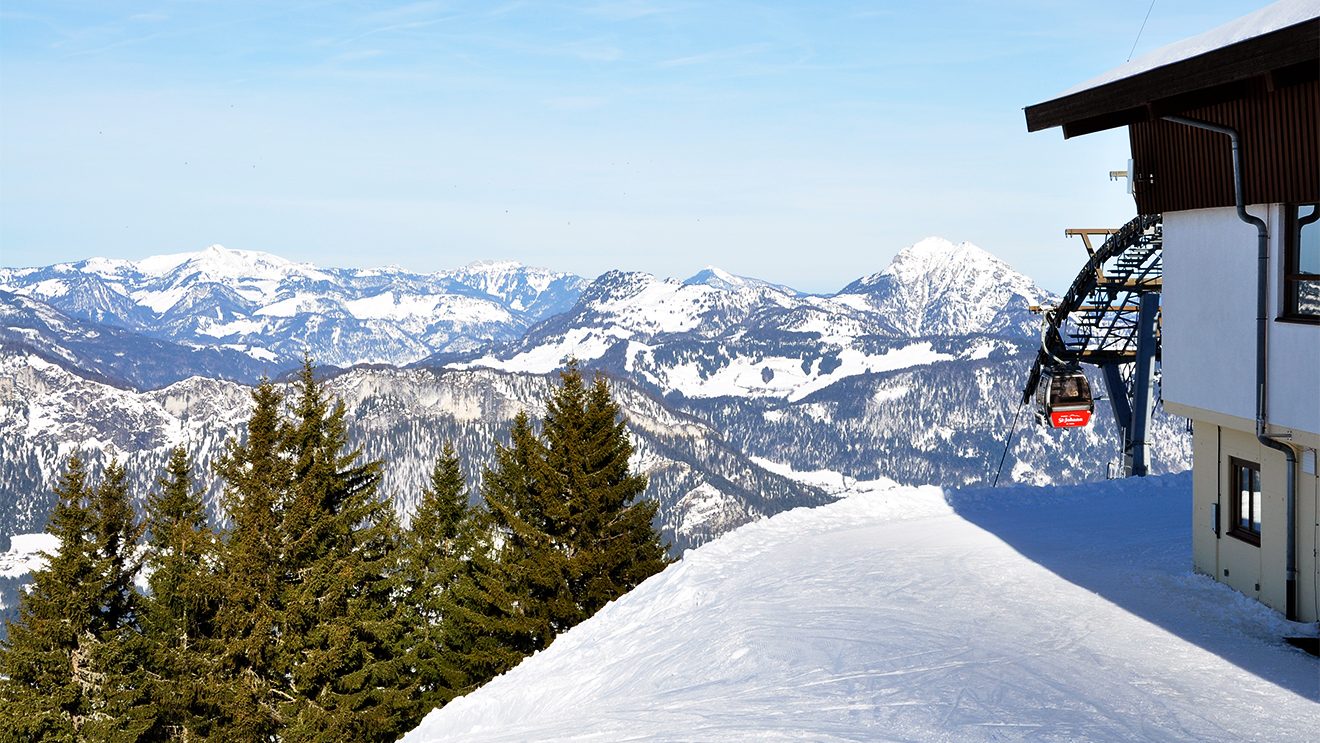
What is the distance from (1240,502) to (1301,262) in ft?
13.0

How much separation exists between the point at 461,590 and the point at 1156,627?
2196cm

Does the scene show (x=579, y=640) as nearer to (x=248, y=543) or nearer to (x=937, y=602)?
(x=937, y=602)

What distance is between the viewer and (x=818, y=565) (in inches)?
859

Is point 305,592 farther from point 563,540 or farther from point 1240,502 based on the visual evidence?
point 1240,502

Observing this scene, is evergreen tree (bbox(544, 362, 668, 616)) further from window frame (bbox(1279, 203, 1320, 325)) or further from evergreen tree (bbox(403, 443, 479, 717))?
window frame (bbox(1279, 203, 1320, 325))

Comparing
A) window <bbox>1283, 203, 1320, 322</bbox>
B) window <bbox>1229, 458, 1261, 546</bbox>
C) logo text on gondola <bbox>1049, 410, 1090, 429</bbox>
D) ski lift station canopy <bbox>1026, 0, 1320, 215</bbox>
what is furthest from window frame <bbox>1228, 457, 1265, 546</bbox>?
logo text on gondola <bbox>1049, 410, 1090, 429</bbox>

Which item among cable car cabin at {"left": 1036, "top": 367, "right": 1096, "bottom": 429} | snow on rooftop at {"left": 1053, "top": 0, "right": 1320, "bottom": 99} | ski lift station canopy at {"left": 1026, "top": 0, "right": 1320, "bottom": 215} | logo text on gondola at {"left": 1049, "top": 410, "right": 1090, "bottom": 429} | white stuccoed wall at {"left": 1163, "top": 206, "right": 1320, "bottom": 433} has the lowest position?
logo text on gondola at {"left": 1049, "top": 410, "right": 1090, "bottom": 429}

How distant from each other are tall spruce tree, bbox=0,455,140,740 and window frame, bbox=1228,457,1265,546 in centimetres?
2690

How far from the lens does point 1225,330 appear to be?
54.2 feet

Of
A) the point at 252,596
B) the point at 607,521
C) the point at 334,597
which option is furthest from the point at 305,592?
the point at 607,521

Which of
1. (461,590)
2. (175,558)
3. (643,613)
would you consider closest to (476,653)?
(461,590)

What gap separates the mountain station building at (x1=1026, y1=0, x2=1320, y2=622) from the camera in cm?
1409

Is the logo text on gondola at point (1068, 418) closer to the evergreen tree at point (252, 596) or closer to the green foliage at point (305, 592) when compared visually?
the green foliage at point (305, 592)

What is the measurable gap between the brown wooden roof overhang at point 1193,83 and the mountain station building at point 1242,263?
2cm
